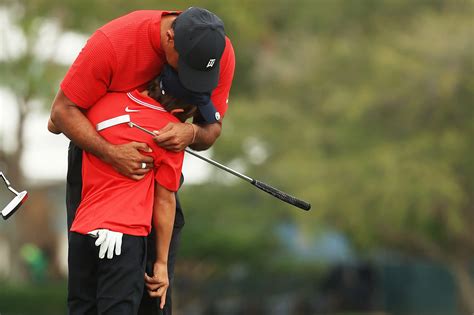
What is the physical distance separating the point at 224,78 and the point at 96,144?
0.74 meters

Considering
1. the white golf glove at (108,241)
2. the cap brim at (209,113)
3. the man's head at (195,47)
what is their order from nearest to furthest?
1. the man's head at (195,47)
2. the white golf glove at (108,241)
3. the cap brim at (209,113)

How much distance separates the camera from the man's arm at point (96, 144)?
15.9 feet

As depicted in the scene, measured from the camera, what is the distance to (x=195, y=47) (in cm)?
470

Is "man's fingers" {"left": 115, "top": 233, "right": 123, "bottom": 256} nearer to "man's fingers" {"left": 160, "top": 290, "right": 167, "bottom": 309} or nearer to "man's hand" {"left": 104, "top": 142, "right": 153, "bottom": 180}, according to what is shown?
"man's hand" {"left": 104, "top": 142, "right": 153, "bottom": 180}

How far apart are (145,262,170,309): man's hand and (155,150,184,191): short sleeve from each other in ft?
1.32

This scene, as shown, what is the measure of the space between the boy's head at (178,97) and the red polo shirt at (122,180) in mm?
52

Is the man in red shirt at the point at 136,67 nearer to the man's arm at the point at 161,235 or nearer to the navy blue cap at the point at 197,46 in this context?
the navy blue cap at the point at 197,46

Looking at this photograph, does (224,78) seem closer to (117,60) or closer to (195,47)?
(195,47)

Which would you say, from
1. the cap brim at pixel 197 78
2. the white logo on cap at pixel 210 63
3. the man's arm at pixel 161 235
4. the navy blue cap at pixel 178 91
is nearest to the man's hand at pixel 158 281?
the man's arm at pixel 161 235

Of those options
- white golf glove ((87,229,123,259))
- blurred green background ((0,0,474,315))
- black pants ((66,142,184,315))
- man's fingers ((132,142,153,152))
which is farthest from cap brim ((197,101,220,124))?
blurred green background ((0,0,474,315))

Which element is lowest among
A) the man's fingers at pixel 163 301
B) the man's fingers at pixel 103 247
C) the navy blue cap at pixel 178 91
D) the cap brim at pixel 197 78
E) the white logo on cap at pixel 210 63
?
the man's fingers at pixel 163 301

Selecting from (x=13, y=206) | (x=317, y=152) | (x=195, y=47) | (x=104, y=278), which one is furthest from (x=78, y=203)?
(x=317, y=152)

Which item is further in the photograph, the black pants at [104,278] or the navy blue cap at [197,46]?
the black pants at [104,278]

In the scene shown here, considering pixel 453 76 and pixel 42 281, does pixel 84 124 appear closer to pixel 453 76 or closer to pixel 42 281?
pixel 453 76
